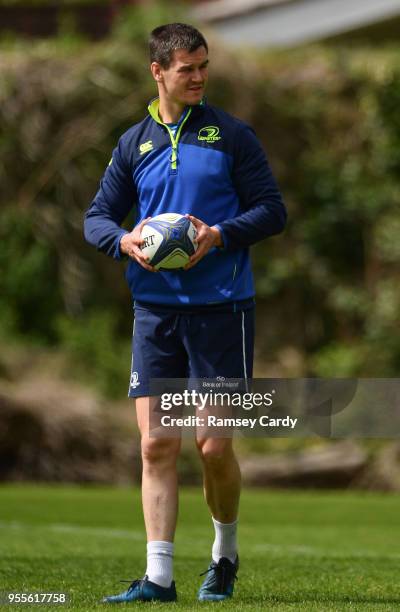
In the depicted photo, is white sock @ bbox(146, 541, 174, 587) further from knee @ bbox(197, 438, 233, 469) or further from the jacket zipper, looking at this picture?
the jacket zipper

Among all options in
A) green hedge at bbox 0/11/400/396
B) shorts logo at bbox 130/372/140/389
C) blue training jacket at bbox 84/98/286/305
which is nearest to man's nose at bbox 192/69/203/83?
blue training jacket at bbox 84/98/286/305

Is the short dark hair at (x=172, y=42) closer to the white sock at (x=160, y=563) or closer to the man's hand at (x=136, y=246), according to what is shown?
the man's hand at (x=136, y=246)

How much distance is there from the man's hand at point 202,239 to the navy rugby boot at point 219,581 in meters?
1.30

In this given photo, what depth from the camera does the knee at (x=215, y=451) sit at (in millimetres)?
5895

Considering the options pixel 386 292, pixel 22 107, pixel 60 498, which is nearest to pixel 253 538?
pixel 60 498

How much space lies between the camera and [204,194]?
5973mm

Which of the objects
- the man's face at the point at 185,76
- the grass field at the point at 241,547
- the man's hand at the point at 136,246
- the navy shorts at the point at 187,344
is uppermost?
the man's face at the point at 185,76

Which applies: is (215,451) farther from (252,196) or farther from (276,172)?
(276,172)

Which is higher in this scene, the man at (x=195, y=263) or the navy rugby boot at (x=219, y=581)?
the man at (x=195, y=263)

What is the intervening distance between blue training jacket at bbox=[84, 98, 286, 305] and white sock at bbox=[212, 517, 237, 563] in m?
1.00

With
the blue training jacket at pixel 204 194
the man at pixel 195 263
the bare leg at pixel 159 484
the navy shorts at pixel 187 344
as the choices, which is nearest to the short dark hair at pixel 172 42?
the man at pixel 195 263

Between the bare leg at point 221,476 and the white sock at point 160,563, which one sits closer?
the white sock at point 160,563

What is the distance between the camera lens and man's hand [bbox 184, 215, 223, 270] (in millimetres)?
5793

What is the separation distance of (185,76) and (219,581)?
7.10 ft
